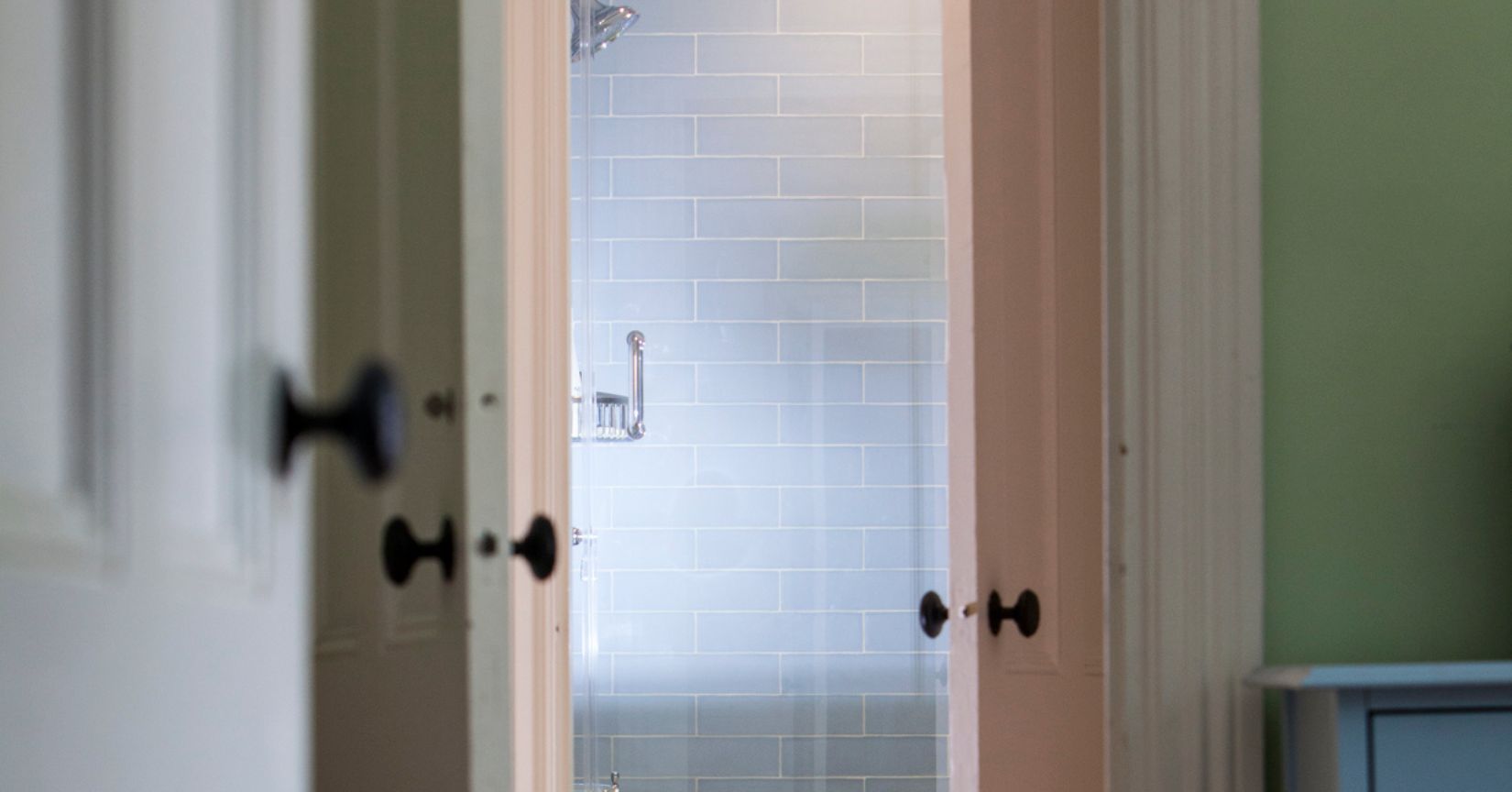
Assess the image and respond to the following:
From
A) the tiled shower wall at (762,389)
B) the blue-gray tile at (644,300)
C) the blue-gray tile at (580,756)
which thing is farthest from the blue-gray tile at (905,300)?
the blue-gray tile at (580,756)

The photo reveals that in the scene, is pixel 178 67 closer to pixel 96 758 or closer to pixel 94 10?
pixel 94 10

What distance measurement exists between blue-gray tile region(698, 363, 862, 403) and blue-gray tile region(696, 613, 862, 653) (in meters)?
0.44

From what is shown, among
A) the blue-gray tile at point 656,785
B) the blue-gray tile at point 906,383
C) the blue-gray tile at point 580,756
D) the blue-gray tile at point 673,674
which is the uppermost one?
the blue-gray tile at point 906,383

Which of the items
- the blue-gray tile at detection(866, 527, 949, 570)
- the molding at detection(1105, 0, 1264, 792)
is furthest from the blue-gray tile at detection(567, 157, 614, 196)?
the molding at detection(1105, 0, 1264, 792)

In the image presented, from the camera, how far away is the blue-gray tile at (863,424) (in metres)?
2.43

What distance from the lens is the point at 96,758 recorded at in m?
0.31

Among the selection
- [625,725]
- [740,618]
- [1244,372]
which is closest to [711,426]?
[740,618]

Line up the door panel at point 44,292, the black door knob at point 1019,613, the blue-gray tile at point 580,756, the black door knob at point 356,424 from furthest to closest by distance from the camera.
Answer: the blue-gray tile at point 580,756
the black door knob at point 1019,613
the black door knob at point 356,424
the door panel at point 44,292

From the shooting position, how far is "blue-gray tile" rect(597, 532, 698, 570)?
8.60ft

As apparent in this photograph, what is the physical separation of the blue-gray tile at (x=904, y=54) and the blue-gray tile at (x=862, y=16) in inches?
0.7

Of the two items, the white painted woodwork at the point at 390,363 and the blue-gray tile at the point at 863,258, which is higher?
the blue-gray tile at the point at 863,258

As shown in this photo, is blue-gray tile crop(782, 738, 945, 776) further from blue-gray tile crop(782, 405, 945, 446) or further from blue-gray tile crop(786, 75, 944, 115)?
blue-gray tile crop(786, 75, 944, 115)

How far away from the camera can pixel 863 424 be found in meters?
2.48

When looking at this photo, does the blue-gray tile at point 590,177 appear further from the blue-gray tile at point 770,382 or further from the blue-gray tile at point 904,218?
the blue-gray tile at point 904,218
